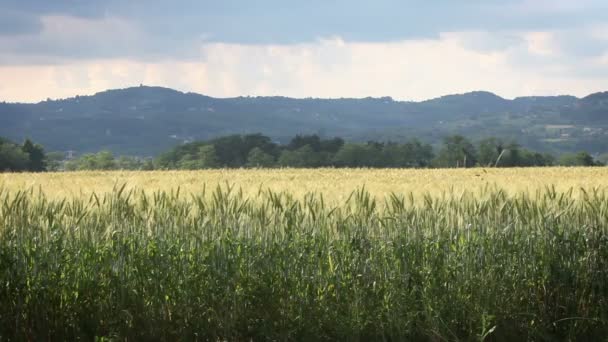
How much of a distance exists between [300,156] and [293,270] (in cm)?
5769

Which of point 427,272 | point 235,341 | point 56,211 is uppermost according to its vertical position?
point 56,211

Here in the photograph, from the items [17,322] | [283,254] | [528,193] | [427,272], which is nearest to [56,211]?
[17,322]

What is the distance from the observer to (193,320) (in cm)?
725

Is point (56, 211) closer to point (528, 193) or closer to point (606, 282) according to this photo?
point (528, 193)

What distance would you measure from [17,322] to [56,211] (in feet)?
3.59

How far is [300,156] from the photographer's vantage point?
64.9 m

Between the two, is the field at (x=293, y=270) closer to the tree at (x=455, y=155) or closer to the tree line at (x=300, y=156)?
the tree line at (x=300, y=156)

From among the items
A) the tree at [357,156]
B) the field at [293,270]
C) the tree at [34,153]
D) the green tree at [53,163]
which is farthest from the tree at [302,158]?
the field at [293,270]

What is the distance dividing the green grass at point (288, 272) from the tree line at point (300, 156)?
147ft

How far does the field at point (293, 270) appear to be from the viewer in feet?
23.7

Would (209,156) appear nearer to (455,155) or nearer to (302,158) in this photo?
(302,158)

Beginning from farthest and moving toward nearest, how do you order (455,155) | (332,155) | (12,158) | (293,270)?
(455,155) < (332,155) < (12,158) < (293,270)

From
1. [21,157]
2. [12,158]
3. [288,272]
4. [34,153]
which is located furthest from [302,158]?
[288,272]

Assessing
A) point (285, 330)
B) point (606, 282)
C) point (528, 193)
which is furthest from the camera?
point (528, 193)
